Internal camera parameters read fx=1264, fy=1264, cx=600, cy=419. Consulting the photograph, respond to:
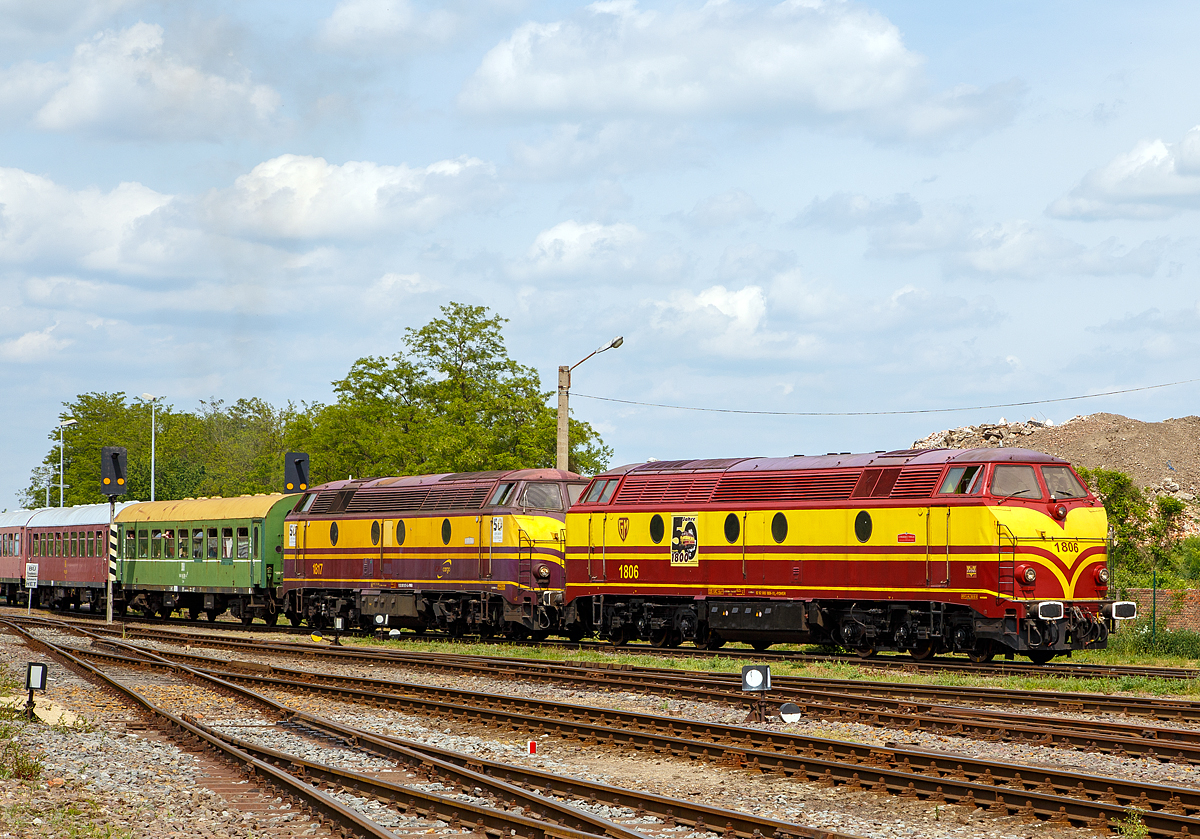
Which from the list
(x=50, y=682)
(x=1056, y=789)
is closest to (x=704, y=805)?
(x=1056, y=789)

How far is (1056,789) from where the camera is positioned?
11.6 meters

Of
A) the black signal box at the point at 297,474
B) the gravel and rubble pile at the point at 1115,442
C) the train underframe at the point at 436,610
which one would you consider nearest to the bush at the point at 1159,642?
the train underframe at the point at 436,610

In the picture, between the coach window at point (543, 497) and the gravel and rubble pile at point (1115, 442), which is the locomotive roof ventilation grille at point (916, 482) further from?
the gravel and rubble pile at point (1115, 442)

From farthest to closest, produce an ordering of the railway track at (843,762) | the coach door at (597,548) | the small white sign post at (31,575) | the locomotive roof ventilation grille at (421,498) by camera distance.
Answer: the small white sign post at (31,575), the locomotive roof ventilation grille at (421,498), the coach door at (597,548), the railway track at (843,762)

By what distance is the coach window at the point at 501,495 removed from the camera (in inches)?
1171

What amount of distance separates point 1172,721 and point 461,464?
39.0 meters

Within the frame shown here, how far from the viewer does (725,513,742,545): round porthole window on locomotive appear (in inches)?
1020

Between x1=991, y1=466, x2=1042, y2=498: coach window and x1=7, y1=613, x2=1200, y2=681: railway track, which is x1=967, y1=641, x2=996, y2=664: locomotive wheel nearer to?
x1=7, y1=613, x2=1200, y2=681: railway track

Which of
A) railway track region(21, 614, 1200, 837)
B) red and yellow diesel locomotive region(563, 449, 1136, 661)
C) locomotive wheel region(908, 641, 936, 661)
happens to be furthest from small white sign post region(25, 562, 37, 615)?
locomotive wheel region(908, 641, 936, 661)

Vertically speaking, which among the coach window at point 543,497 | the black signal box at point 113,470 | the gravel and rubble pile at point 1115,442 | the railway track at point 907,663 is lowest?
the railway track at point 907,663

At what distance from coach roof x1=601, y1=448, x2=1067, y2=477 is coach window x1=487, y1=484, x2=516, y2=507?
2.54 metres

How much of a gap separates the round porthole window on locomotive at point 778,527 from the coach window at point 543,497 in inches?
263

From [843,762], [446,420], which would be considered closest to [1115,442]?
[446,420]

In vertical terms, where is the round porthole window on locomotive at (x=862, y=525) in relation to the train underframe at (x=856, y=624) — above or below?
above
